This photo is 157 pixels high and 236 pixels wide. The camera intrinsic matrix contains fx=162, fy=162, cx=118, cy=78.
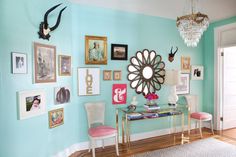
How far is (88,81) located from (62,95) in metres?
0.59

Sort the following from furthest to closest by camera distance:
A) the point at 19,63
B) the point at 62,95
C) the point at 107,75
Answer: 1. the point at 107,75
2. the point at 62,95
3. the point at 19,63

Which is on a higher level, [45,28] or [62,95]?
[45,28]

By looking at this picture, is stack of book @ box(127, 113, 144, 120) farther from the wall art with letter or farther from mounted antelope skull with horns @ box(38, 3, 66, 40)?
mounted antelope skull with horns @ box(38, 3, 66, 40)

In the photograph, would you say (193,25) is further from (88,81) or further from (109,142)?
(109,142)

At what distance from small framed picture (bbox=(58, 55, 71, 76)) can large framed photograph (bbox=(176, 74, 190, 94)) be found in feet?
8.52

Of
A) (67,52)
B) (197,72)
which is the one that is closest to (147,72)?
(197,72)

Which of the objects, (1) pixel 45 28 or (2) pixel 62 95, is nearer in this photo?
(1) pixel 45 28

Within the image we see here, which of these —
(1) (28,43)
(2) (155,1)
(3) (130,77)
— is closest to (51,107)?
(1) (28,43)

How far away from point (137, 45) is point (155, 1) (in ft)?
3.04

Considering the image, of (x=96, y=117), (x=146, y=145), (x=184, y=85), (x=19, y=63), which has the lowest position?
(x=146, y=145)

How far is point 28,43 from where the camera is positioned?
2082 millimetres

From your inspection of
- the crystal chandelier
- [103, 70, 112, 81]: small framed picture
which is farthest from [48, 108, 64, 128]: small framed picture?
the crystal chandelier

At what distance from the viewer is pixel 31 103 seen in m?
2.11

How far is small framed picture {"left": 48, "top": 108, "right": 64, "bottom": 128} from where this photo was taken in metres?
2.44
